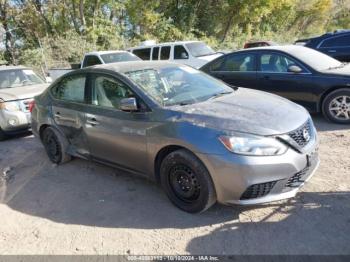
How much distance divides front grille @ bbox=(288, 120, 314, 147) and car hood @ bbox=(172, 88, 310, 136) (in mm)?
44

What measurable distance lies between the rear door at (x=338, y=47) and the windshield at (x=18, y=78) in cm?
787

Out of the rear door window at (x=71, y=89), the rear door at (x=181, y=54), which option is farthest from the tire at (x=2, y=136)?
the rear door at (x=181, y=54)

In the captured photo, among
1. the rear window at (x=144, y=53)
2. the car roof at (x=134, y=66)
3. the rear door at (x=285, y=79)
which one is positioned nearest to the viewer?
the car roof at (x=134, y=66)

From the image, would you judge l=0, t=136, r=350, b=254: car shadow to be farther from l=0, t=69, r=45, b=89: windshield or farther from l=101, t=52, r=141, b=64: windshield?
l=101, t=52, r=141, b=64: windshield

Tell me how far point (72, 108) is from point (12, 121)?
284cm

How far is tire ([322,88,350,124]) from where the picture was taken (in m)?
6.30

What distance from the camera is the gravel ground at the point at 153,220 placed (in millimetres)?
3299

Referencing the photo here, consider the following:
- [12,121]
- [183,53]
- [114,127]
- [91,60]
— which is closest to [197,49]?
[183,53]

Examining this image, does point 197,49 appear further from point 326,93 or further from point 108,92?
point 108,92

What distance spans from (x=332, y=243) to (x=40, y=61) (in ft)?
58.4

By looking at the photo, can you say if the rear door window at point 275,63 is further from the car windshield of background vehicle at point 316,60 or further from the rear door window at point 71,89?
the rear door window at point 71,89

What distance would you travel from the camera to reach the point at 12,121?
7.25 meters

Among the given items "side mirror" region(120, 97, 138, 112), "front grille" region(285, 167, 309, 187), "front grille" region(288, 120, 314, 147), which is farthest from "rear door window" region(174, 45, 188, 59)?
"front grille" region(285, 167, 309, 187)

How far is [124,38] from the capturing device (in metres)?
22.6
